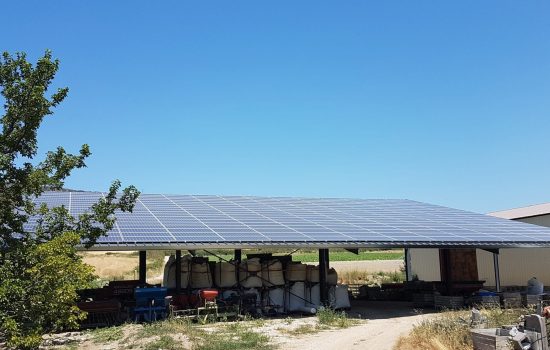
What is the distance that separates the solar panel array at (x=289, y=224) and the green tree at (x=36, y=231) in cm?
389

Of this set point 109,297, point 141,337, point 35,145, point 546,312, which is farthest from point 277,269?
point 35,145

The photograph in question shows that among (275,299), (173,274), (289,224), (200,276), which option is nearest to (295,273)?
(275,299)

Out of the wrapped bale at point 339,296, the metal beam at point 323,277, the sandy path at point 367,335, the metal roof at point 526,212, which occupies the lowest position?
the sandy path at point 367,335

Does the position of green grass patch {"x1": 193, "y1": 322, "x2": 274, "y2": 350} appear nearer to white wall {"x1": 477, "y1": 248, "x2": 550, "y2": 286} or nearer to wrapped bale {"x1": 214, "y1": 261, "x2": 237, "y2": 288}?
wrapped bale {"x1": 214, "y1": 261, "x2": 237, "y2": 288}

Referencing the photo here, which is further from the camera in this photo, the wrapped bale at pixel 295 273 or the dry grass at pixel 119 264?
the dry grass at pixel 119 264

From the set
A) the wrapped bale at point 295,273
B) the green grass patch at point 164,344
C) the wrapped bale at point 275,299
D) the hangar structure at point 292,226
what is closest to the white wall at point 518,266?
the hangar structure at point 292,226

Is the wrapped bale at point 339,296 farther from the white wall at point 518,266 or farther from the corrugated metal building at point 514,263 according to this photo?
the white wall at point 518,266

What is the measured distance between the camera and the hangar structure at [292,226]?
16297mm

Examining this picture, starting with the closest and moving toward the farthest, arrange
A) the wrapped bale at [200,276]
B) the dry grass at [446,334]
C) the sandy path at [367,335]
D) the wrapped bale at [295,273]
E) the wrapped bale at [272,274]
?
1. the dry grass at [446,334]
2. the sandy path at [367,335]
3. the wrapped bale at [200,276]
4. the wrapped bale at [272,274]
5. the wrapped bale at [295,273]

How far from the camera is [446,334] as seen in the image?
1249 centimetres

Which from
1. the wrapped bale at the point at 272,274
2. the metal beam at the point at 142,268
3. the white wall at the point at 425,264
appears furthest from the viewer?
the white wall at the point at 425,264

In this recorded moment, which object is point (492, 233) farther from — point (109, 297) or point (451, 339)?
point (109, 297)

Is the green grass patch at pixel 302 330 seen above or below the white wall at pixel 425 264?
below

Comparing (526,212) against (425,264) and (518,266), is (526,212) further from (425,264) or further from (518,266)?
(425,264)
